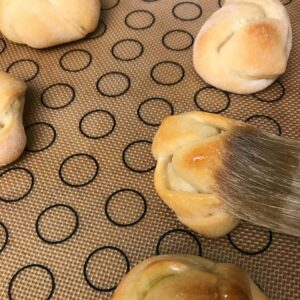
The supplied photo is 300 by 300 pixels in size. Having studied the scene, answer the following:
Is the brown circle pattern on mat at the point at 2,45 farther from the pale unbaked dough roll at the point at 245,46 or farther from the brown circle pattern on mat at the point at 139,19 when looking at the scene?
the pale unbaked dough roll at the point at 245,46

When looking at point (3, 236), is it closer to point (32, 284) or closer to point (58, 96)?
point (32, 284)

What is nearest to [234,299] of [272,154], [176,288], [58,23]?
[176,288]

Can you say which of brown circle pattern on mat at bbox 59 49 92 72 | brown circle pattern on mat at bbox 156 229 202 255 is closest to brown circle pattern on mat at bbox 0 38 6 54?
brown circle pattern on mat at bbox 59 49 92 72

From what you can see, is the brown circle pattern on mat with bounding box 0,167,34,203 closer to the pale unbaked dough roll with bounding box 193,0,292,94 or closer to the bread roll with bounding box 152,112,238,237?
the bread roll with bounding box 152,112,238,237

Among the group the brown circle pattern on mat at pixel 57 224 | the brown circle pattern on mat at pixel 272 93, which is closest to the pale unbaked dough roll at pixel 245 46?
the brown circle pattern on mat at pixel 272 93

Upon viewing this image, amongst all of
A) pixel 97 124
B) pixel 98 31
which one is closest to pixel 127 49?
pixel 98 31

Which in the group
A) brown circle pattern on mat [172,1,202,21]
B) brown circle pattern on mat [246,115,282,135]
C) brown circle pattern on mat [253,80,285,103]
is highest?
brown circle pattern on mat [172,1,202,21]

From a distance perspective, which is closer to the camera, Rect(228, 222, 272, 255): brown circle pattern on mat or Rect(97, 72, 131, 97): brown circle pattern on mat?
Rect(228, 222, 272, 255): brown circle pattern on mat
